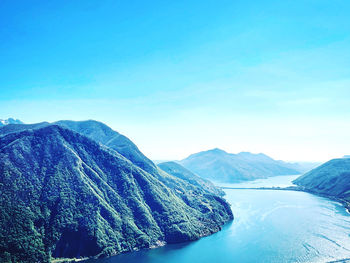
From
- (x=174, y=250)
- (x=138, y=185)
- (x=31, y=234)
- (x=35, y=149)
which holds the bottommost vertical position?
(x=174, y=250)

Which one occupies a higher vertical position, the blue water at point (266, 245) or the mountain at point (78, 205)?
the mountain at point (78, 205)

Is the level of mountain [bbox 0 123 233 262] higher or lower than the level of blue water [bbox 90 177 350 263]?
higher

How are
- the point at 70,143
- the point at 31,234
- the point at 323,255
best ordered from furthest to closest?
the point at 70,143, the point at 323,255, the point at 31,234

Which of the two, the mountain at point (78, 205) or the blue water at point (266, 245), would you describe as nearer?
the mountain at point (78, 205)

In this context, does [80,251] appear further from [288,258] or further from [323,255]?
[323,255]

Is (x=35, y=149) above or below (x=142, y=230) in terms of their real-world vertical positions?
above

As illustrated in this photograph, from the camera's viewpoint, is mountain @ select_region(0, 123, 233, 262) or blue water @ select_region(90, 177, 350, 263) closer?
mountain @ select_region(0, 123, 233, 262)

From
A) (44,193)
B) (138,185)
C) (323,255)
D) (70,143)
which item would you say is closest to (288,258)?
(323,255)

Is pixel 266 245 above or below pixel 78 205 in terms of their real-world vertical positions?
below
